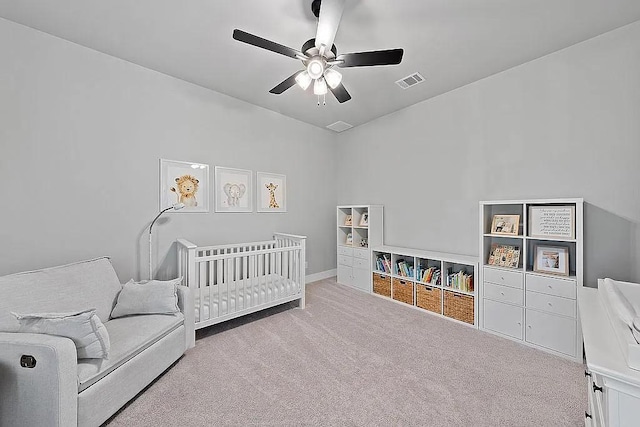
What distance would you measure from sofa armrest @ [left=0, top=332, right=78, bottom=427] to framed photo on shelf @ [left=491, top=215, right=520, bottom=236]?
3.40 m

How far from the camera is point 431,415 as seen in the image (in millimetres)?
1608

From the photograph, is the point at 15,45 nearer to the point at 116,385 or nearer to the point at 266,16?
the point at 266,16

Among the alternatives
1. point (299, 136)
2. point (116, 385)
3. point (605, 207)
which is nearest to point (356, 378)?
point (116, 385)

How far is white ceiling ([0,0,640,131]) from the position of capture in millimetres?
1987

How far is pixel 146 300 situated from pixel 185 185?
1.49 meters

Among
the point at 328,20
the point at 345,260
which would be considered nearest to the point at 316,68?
the point at 328,20

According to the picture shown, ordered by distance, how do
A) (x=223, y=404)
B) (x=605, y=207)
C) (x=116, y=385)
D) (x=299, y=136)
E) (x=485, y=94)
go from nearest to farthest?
(x=116, y=385) < (x=223, y=404) < (x=605, y=207) < (x=485, y=94) < (x=299, y=136)

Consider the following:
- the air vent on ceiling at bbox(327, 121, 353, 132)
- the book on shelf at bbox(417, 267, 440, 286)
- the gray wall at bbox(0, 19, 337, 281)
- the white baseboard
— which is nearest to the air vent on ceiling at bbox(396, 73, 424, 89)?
the air vent on ceiling at bbox(327, 121, 353, 132)

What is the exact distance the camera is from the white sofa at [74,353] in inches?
Answer: 50.5

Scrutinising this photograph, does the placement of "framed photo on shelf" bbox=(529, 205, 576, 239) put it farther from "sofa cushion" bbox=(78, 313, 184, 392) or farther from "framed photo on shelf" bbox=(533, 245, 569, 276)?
"sofa cushion" bbox=(78, 313, 184, 392)

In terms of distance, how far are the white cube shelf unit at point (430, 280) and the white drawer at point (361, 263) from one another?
11cm

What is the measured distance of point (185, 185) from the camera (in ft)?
10.5

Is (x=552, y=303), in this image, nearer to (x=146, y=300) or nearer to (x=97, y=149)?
(x=146, y=300)

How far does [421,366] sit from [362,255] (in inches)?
80.6
